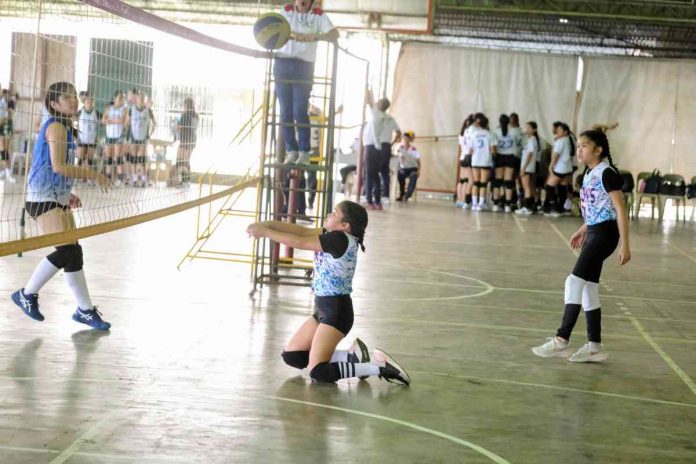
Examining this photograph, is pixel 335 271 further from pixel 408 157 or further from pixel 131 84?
pixel 408 157

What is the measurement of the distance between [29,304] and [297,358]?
2.12m

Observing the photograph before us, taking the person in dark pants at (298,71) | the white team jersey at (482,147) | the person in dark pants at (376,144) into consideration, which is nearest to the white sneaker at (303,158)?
the person in dark pants at (298,71)

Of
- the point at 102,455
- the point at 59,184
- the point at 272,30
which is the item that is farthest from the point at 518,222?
the point at 102,455

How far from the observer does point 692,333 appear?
7.72 meters

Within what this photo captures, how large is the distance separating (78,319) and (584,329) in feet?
12.9

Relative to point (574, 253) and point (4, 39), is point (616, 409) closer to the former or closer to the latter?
point (574, 253)

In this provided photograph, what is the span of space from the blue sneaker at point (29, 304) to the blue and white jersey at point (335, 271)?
2.16 m

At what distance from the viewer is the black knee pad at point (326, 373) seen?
5316 mm

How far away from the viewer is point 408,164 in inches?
900

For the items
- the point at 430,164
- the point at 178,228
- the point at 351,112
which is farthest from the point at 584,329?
the point at 351,112

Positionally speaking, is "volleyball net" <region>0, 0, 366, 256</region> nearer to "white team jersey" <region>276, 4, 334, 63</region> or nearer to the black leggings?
"white team jersey" <region>276, 4, 334, 63</region>

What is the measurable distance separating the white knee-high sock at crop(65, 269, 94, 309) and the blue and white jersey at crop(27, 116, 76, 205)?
513mm

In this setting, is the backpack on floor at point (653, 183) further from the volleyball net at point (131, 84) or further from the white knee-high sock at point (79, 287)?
the white knee-high sock at point (79, 287)

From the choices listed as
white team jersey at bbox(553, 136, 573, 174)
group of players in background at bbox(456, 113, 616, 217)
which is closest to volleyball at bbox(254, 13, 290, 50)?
group of players in background at bbox(456, 113, 616, 217)
